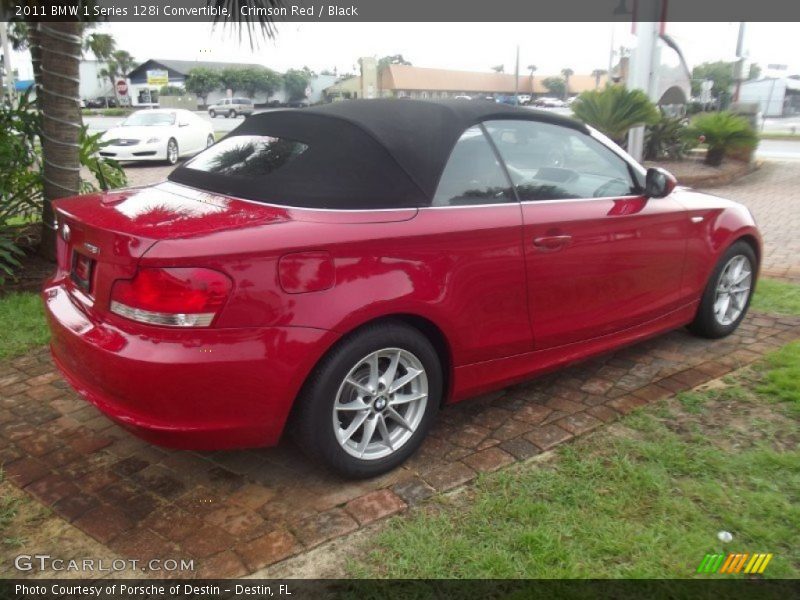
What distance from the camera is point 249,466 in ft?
9.84

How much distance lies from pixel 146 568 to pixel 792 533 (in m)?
2.36

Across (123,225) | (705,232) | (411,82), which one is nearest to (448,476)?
(123,225)

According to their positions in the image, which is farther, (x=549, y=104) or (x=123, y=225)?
(x=549, y=104)

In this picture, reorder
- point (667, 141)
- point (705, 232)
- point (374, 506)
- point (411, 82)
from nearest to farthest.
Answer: point (374, 506), point (705, 232), point (667, 141), point (411, 82)

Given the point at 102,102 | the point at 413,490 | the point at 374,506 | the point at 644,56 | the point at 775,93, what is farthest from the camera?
the point at 102,102

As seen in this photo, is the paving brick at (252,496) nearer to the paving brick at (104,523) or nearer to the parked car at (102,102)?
the paving brick at (104,523)

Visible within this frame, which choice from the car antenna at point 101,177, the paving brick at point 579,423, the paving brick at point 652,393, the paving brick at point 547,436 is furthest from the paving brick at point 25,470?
the car antenna at point 101,177

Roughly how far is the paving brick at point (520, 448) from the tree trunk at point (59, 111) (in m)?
4.66

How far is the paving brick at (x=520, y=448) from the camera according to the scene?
306cm

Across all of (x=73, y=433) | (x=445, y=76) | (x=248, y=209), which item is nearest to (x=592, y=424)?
(x=248, y=209)

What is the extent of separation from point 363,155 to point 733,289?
2.98 meters

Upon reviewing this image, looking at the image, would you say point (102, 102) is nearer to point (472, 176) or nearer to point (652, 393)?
point (472, 176)

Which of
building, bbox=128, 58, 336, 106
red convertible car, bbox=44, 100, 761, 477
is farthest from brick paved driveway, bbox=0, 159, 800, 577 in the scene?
building, bbox=128, 58, 336, 106

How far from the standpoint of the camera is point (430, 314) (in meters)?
2.82
